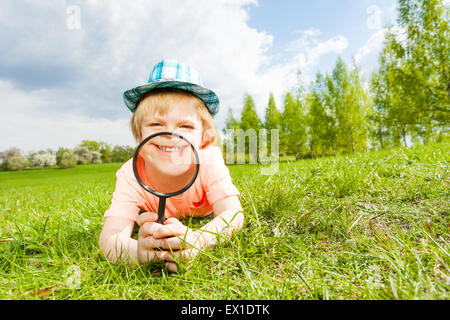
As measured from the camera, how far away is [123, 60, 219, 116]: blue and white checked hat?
234cm

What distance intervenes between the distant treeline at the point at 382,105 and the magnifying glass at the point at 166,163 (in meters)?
4.93

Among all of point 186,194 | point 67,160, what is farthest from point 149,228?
point 67,160

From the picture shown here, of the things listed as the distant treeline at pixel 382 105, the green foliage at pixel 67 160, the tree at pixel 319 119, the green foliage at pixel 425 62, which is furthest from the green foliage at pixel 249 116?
the green foliage at pixel 67 160

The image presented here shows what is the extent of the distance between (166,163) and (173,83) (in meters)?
0.86

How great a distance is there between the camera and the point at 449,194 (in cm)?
223

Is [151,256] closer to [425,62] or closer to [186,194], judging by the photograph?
[186,194]

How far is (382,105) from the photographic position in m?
20.6

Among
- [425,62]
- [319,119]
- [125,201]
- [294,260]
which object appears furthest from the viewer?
[319,119]

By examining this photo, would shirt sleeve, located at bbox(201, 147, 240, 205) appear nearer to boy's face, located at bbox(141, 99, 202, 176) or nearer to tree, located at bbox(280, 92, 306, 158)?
boy's face, located at bbox(141, 99, 202, 176)

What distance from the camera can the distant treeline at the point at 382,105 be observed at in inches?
547

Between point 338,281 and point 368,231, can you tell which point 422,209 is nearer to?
point 368,231

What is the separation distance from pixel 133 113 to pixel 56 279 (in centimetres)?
185

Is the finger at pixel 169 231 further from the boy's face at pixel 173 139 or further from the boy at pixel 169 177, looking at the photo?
the boy's face at pixel 173 139
